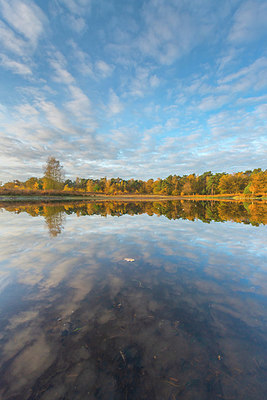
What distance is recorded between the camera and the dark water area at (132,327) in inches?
79.4

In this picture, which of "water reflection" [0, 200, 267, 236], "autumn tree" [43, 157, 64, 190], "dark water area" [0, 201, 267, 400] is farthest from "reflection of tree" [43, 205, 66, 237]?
"autumn tree" [43, 157, 64, 190]

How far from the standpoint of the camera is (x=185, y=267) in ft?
17.2

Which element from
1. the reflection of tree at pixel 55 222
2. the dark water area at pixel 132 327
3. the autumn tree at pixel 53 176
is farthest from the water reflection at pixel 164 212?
the autumn tree at pixel 53 176

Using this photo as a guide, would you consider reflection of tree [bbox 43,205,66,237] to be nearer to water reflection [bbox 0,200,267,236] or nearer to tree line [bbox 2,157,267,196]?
water reflection [bbox 0,200,267,236]

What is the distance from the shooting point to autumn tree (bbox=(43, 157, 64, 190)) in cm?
5962

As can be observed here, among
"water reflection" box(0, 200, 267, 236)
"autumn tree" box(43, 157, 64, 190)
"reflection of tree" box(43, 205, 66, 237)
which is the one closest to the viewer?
"reflection of tree" box(43, 205, 66, 237)

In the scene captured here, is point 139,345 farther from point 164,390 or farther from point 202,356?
point 202,356

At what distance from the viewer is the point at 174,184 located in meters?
124

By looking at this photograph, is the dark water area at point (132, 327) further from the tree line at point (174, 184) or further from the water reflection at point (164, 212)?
the tree line at point (174, 184)

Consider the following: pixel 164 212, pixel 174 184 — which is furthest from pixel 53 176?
pixel 174 184

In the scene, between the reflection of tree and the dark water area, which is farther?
the reflection of tree

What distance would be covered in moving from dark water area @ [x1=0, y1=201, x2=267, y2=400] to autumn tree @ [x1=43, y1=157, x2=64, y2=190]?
60.4 m

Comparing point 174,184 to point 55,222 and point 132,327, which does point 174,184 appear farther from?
point 132,327

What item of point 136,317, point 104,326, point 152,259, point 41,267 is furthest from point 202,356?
point 41,267
